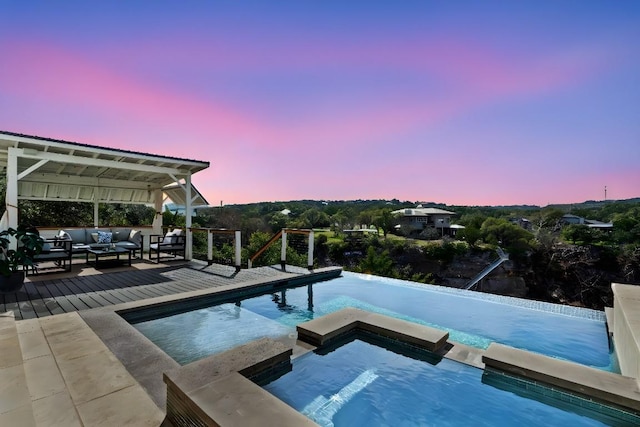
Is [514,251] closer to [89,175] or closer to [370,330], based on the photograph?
[370,330]

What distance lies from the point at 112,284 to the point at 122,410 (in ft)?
14.6

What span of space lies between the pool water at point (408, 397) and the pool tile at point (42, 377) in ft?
4.97

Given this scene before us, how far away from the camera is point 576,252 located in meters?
29.4

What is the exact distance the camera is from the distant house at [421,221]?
42.8 meters

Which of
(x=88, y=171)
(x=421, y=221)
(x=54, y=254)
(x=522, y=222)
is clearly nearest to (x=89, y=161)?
(x=54, y=254)

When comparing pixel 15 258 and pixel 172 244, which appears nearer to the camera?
pixel 15 258

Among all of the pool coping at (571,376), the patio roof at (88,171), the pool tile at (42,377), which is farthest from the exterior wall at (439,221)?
the pool tile at (42,377)

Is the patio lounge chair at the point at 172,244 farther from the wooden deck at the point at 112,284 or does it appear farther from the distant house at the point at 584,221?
the distant house at the point at 584,221

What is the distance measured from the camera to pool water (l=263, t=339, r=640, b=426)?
2361 mm

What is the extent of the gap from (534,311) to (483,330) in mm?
1260

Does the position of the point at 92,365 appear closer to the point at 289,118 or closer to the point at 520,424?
the point at 520,424

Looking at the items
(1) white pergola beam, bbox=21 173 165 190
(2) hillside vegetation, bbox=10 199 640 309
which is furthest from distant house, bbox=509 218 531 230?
(1) white pergola beam, bbox=21 173 165 190

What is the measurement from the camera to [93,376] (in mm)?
2352

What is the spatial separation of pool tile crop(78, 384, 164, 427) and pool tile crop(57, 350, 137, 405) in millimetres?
97
